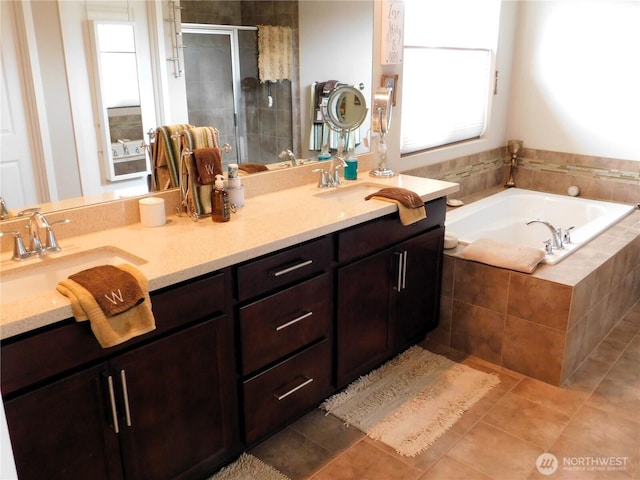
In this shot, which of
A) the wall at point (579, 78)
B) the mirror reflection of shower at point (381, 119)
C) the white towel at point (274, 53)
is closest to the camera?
the white towel at point (274, 53)

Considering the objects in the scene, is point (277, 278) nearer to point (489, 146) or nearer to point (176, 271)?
point (176, 271)

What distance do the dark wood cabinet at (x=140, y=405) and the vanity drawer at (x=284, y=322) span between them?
0.25 feet

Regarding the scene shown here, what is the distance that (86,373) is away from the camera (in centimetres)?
154

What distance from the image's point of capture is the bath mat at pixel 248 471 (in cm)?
209

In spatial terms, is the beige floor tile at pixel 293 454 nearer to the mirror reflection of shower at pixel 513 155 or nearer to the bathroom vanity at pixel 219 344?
the bathroom vanity at pixel 219 344

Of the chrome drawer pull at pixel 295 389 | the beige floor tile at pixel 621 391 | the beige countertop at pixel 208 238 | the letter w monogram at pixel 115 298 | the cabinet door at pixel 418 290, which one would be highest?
the beige countertop at pixel 208 238

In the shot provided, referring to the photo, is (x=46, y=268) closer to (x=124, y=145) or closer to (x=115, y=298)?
(x=115, y=298)

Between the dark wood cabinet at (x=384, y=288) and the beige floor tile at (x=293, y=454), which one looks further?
the dark wood cabinet at (x=384, y=288)

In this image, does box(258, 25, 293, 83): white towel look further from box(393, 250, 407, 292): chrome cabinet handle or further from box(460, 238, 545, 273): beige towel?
box(460, 238, 545, 273): beige towel

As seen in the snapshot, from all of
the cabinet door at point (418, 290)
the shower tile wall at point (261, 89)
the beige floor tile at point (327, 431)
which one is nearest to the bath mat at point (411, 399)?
the beige floor tile at point (327, 431)

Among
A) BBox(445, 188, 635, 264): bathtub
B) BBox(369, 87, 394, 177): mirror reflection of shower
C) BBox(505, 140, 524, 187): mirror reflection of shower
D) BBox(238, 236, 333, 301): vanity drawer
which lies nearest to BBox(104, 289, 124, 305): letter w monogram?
BBox(238, 236, 333, 301): vanity drawer

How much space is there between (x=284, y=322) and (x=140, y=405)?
592mm

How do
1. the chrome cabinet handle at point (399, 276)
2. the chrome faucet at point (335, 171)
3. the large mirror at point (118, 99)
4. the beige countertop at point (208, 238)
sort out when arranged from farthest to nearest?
the chrome faucet at point (335, 171) → the chrome cabinet handle at point (399, 276) → the large mirror at point (118, 99) → the beige countertop at point (208, 238)

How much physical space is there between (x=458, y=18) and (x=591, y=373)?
2.46 meters
